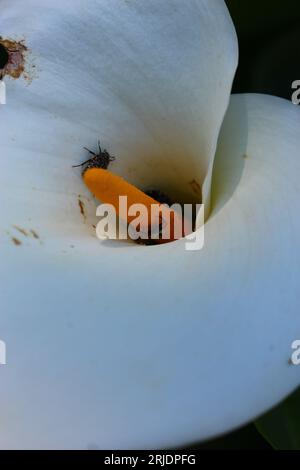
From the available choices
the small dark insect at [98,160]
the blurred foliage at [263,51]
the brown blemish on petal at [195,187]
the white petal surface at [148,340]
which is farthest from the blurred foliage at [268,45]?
the white petal surface at [148,340]

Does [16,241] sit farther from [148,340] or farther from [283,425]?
[283,425]

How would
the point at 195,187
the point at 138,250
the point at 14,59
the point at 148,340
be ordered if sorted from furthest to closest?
the point at 195,187 → the point at 14,59 → the point at 138,250 → the point at 148,340

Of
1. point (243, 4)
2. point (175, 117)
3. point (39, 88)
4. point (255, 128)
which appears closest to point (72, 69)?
point (39, 88)

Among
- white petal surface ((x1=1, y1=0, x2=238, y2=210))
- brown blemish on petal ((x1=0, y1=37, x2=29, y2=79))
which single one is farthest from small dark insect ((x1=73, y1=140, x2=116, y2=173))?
brown blemish on petal ((x1=0, y1=37, x2=29, y2=79))

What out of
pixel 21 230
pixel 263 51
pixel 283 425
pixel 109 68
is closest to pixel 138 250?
pixel 21 230
